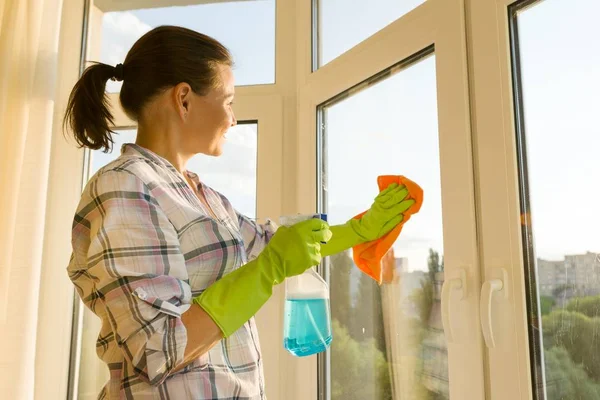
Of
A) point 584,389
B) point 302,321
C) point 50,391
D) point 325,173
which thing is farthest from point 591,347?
point 50,391

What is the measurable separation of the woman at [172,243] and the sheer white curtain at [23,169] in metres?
0.56

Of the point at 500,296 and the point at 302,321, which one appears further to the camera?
the point at 302,321

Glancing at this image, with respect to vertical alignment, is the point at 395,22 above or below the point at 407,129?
above

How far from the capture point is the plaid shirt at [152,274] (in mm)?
827

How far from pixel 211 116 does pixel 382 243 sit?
0.48 metres

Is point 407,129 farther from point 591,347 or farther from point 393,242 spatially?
point 591,347

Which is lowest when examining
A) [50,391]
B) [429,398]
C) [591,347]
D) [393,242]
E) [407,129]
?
[50,391]

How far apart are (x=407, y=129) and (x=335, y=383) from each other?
75cm

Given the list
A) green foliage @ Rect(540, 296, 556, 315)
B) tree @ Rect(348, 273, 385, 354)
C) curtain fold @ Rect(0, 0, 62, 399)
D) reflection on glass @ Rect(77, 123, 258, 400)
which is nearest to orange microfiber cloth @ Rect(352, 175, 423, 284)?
tree @ Rect(348, 273, 385, 354)

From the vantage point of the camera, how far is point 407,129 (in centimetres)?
131

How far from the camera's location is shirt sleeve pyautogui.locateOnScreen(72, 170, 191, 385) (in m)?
0.82

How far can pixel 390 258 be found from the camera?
4.25 ft

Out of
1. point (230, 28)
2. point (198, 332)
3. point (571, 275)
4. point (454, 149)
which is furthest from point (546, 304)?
point (230, 28)

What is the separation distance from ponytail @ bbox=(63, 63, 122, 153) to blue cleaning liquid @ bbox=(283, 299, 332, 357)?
0.53 meters
